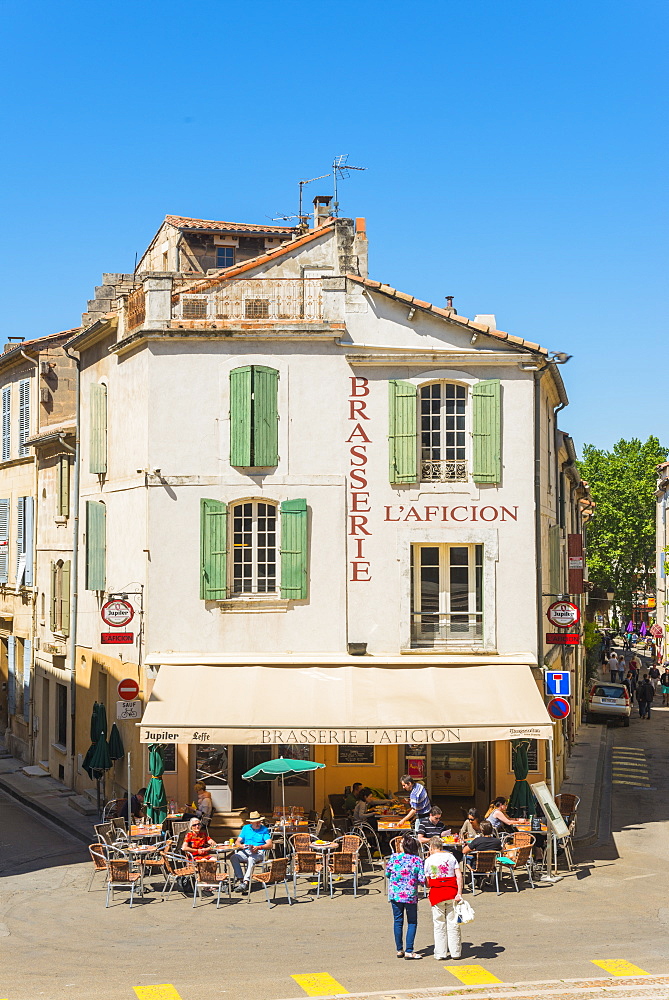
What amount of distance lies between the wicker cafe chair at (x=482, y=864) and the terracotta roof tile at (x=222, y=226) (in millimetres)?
19119

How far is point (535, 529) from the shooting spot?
22.0 meters

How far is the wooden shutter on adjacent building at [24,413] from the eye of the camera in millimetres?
34312

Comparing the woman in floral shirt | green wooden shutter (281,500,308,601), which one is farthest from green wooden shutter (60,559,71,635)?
the woman in floral shirt

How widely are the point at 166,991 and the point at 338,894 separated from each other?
5.48 meters

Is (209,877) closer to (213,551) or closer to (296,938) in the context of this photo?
(296,938)

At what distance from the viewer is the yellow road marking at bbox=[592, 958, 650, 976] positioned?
1379 centimetres

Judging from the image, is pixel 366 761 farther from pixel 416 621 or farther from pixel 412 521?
pixel 412 521

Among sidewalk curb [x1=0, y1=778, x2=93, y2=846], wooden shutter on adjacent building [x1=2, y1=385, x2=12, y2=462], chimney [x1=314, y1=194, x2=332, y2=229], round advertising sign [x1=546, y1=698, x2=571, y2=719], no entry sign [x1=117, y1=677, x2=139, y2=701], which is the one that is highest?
chimney [x1=314, y1=194, x2=332, y2=229]

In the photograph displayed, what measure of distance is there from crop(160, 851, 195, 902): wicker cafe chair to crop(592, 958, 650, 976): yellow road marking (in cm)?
651

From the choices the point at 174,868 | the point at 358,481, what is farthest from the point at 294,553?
the point at 174,868

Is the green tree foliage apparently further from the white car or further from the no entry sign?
the no entry sign

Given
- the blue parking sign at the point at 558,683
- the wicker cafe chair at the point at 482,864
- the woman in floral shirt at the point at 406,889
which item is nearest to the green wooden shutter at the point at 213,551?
the blue parking sign at the point at 558,683

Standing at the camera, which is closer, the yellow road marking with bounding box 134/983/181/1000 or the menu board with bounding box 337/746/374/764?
the yellow road marking with bounding box 134/983/181/1000

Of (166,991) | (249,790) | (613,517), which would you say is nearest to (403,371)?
(249,790)
